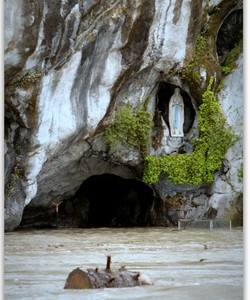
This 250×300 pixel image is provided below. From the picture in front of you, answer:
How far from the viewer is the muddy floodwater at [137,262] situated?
19.1ft

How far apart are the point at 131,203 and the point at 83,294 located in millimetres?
3098

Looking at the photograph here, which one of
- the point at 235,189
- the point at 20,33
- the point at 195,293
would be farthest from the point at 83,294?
the point at 235,189

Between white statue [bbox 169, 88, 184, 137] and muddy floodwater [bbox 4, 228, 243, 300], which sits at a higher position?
white statue [bbox 169, 88, 184, 137]

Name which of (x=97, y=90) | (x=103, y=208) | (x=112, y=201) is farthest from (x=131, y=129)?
(x=103, y=208)

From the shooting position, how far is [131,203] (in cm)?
884

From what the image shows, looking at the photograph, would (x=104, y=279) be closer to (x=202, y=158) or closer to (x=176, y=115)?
(x=202, y=158)

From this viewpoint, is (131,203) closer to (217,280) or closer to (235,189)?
(235,189)

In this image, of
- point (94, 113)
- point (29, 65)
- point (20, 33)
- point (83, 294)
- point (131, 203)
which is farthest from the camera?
point (131, 203)

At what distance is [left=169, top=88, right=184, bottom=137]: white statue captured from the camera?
8688 millimetres

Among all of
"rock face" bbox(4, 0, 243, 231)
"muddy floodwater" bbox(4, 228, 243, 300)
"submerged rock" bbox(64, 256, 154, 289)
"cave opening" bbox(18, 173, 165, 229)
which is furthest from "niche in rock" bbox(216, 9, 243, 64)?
"submerged rock" bbox(64, 256, 154, 289)

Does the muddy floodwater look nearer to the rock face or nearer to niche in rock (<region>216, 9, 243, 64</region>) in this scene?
the rock face

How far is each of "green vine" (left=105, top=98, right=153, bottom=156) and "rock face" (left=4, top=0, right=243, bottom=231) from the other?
0.25ft

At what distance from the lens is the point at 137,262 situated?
20.7 ft

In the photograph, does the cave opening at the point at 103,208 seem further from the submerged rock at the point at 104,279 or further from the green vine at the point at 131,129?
the submerged rock at the point at 104,279
